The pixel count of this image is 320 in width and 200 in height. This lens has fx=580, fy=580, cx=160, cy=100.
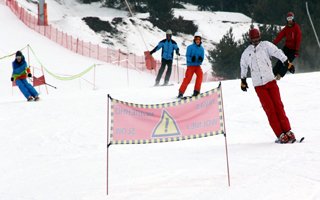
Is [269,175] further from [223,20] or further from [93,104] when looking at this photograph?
[223,20]

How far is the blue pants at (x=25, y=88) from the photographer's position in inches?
593

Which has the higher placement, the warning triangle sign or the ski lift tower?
the warning triangle sign

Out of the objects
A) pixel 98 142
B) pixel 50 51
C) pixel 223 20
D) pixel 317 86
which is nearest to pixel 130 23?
pixel 223 20

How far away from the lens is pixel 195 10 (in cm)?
6656

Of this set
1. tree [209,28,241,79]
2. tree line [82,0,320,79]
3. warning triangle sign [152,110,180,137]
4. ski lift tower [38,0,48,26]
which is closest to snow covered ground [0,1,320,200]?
warning triangle sign [152,110,180,137]

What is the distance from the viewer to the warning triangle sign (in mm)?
6379

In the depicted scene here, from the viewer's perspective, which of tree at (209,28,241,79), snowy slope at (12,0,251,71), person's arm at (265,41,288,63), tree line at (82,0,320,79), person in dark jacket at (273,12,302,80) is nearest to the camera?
person's arm at (265,41,288,63)

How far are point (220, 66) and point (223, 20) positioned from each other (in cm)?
1972

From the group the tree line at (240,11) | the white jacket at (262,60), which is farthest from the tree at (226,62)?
the white jacket at (262,60)

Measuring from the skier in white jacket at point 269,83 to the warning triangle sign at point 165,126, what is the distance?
228cm

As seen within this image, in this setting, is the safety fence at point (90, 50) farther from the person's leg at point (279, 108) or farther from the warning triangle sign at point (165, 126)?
the warning triangle sign at point (165, 126)

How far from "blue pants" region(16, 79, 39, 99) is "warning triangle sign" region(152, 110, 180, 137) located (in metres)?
9.28

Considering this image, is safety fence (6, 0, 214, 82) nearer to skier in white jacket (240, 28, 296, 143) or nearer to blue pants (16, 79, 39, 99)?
blue pants (16, 79, 39, 99)

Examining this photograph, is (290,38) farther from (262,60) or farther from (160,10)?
(160,10)
